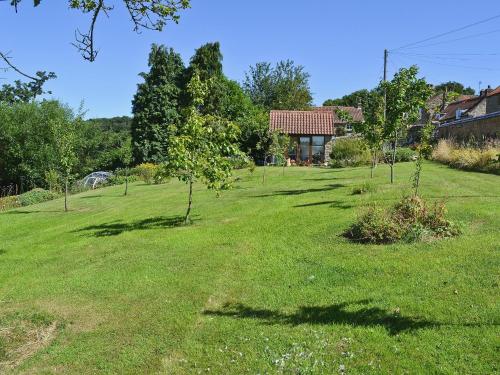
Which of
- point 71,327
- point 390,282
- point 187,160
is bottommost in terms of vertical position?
point 71,327

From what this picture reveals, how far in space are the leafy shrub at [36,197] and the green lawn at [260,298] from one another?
14820 mm

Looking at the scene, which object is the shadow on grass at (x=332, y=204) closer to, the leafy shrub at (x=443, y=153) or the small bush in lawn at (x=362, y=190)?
the small bush in lawn at (x=362, y=190)

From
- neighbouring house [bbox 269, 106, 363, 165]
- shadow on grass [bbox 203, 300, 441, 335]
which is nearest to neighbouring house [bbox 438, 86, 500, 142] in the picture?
neighbouring house [bbox 269, 106, 363, 165]

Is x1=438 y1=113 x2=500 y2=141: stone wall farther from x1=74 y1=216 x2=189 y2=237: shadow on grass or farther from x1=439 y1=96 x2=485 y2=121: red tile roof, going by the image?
x1=439 y1=96 x2=485 y2=121: red tile roof

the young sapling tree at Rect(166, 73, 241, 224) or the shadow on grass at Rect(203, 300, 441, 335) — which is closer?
the shadow on grass at Rect(203, 300, 441, 335)

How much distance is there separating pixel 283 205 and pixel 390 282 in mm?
7159

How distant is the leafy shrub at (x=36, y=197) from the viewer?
26828mm

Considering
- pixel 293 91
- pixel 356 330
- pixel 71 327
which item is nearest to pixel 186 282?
pixel 71 327

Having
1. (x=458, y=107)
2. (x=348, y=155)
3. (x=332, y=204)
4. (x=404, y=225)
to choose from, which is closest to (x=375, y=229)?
(x=404, y=225)

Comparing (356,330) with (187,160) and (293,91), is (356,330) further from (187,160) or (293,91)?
(293,91)

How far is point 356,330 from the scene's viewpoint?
5.77 metres

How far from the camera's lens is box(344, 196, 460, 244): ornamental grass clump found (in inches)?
361

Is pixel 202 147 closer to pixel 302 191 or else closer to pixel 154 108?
pixel 302 191

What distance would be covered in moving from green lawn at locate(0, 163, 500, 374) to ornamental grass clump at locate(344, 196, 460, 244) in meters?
0.38
